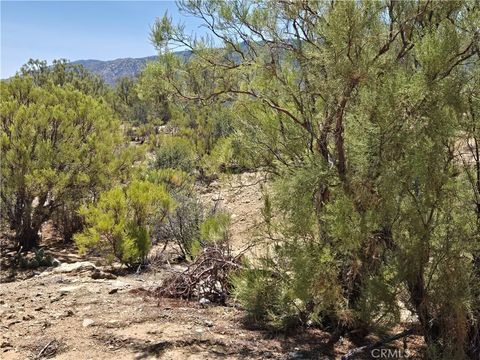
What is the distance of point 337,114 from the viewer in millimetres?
3639

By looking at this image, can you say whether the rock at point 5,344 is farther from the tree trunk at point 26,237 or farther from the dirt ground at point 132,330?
the tree trunk at point 26,237

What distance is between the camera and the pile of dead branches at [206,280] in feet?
16.3

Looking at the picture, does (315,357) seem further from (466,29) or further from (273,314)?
(466,29)

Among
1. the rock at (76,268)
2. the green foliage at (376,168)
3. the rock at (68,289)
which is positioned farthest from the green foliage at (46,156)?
the green foliage at (376,168)

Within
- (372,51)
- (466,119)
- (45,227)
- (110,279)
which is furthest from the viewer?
(45,227)

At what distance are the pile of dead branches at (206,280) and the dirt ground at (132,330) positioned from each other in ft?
0.55

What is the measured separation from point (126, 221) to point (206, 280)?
8.28ft

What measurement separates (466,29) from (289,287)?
234 cm

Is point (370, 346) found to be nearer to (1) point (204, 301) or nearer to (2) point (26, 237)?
(1) point (204, 301)

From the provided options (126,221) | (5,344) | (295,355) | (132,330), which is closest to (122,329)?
(132,330)

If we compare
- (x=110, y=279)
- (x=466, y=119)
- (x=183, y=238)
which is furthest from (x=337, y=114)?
(x=183, y=238)

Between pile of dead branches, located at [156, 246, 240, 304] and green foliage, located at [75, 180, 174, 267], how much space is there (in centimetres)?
167

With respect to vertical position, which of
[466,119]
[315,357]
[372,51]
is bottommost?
[315,357]

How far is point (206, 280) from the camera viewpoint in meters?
5.07
